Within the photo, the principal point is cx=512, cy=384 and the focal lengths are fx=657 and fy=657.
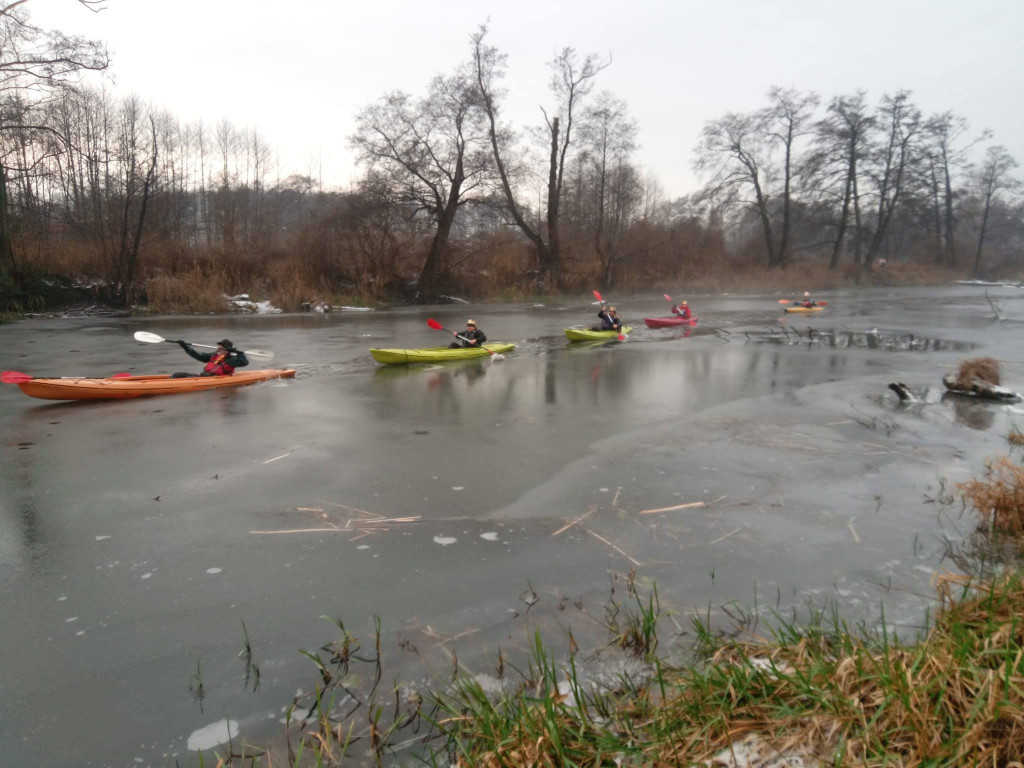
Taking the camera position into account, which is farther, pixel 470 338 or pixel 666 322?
pixel 666 322

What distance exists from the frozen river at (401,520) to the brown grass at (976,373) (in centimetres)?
87

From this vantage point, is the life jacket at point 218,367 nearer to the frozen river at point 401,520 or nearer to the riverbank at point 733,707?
the frozen river at point 401,520

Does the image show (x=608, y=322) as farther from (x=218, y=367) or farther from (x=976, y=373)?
(x=218, y=367)

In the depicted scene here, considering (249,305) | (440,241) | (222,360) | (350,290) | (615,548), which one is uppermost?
(440,241)

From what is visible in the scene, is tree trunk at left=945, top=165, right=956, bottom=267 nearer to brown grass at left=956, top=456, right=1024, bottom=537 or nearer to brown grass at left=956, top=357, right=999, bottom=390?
brown grass at left=956, top=357, right=999, bottom=390

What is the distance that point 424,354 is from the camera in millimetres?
13930

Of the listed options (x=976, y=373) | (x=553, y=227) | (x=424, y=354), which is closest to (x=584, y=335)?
(x=424, y=354)

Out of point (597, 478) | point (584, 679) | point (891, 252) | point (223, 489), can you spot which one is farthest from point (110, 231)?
Result: point (891, 252)

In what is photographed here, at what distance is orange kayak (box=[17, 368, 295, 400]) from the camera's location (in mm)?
9375

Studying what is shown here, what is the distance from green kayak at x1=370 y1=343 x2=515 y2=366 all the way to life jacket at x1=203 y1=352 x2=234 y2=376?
287 cm

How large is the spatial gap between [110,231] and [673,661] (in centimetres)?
3116

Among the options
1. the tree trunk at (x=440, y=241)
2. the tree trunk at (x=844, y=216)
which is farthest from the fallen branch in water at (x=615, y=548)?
the tree trunk at (x=844, y=216)

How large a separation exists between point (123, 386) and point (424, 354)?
225 inches

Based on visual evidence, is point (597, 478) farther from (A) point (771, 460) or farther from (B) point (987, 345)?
(B) point (987, 345)
